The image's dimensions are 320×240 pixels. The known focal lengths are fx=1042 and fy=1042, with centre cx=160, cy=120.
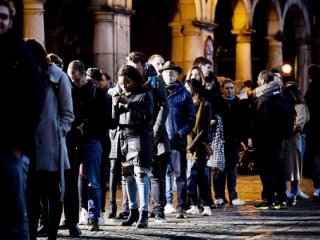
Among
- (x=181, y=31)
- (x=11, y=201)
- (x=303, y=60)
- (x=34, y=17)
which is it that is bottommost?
(x=11, y=201)

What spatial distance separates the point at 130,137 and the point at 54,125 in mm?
2449

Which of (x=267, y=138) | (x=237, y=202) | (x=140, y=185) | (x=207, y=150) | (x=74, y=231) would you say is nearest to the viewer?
(x=74, y=231)

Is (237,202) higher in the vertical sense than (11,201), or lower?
lower

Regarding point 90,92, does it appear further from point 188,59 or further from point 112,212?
point 188,59

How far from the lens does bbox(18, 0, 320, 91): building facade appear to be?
66.8 feet

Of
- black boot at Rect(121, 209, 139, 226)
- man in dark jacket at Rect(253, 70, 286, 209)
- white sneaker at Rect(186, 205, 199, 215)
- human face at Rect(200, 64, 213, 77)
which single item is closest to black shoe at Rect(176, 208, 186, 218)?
white sneaker at Rect(186, 205, 199, 215)

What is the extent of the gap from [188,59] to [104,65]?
172 inches

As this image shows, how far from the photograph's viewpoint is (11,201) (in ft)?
22.4

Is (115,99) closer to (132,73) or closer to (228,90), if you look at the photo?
(132,73)

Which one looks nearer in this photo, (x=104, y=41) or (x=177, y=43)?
(x=104, y=41)

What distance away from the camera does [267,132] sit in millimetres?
14430

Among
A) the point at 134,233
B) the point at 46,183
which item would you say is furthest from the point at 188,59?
the point at 46,183

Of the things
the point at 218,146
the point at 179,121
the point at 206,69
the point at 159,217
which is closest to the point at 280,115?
the point at 218,146

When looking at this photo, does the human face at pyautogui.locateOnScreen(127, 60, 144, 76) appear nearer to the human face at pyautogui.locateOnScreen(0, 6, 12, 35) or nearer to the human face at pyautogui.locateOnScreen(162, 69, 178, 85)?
the human face at pyautogui.locateOnScreen(162, 69, 178, 85)
